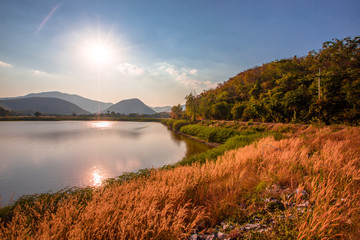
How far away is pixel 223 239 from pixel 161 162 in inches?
431

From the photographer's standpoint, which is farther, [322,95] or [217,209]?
[322,95]

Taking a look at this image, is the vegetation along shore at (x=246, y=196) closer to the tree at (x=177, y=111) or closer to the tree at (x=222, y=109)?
the tree at (x=222, y=109)

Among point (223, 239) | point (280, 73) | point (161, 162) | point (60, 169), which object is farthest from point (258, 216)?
point (280, 73)

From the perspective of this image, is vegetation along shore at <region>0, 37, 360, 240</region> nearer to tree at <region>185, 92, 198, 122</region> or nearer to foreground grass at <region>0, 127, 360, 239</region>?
foreground grass at <region>0, 127, 360, 239</region>

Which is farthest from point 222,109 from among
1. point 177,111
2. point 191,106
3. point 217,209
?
point 177,111

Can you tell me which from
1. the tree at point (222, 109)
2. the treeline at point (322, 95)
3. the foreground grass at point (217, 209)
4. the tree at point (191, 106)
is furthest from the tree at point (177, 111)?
the foreground grass at point (217, 209)

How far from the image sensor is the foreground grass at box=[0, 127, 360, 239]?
2.19 meters

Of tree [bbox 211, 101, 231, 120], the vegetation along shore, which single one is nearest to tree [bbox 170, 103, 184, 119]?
tree [bbox 211, 101, 231, 120]

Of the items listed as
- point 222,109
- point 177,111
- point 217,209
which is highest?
point 177,111

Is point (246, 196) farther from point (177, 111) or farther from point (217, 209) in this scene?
point (177, 111)

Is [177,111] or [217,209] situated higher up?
[177,111]

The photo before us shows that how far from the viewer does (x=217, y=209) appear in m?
3.18

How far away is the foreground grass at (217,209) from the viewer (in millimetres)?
2188

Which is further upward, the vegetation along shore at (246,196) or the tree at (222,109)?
the tree at (222,109)
